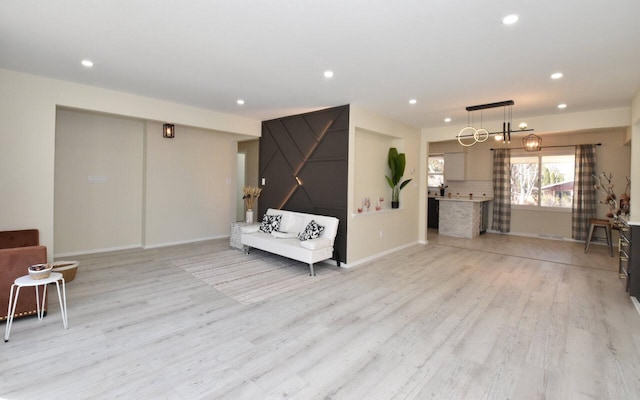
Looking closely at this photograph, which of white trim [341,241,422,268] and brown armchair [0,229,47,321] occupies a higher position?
brown armchair [0,229,47,321]

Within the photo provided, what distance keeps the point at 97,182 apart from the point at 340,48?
516 centimetres

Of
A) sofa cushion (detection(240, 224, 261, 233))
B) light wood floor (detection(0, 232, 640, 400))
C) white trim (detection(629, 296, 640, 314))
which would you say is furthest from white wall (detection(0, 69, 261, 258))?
white trim (detection(629, 296, 640, 314))

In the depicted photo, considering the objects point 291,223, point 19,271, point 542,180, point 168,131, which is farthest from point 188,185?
point 542,180

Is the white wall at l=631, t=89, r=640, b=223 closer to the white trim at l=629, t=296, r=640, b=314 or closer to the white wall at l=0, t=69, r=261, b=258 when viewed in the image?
the white trim at l=629, t=296, r=640, b=314

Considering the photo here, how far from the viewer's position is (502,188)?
8.38 m

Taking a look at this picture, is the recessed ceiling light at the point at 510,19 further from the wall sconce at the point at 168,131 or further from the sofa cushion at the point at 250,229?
the wall sconce at the point at 168,131

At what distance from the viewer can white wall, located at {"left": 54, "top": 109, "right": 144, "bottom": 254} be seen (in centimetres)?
531

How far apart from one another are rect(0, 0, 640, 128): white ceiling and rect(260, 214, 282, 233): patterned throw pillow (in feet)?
7.41

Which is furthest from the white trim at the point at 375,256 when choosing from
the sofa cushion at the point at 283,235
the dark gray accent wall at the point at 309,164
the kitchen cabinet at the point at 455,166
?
the kitchen cabinet at the point at 455,166

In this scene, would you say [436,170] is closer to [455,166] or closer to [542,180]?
[455,166]

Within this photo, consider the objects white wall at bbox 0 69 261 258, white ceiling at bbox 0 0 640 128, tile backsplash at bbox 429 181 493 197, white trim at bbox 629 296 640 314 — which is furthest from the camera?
tile backsplash at bbox 429 181 493 197

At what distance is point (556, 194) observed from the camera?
7.95 metres

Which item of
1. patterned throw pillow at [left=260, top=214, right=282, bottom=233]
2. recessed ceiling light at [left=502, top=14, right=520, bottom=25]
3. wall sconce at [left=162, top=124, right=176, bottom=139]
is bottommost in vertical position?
patterned throw pillow at [left=260, top=214, right=282, bottom=233]

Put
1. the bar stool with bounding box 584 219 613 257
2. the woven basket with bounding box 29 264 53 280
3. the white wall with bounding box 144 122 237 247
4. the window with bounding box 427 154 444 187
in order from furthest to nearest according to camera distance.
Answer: the window with bounding box 427 154 444 187 → the bar stool with bounding box 584 219 613 257 → the white wall with bounding box 144 122 237 247 → the woven basket with bounding box 29 264 53 280
